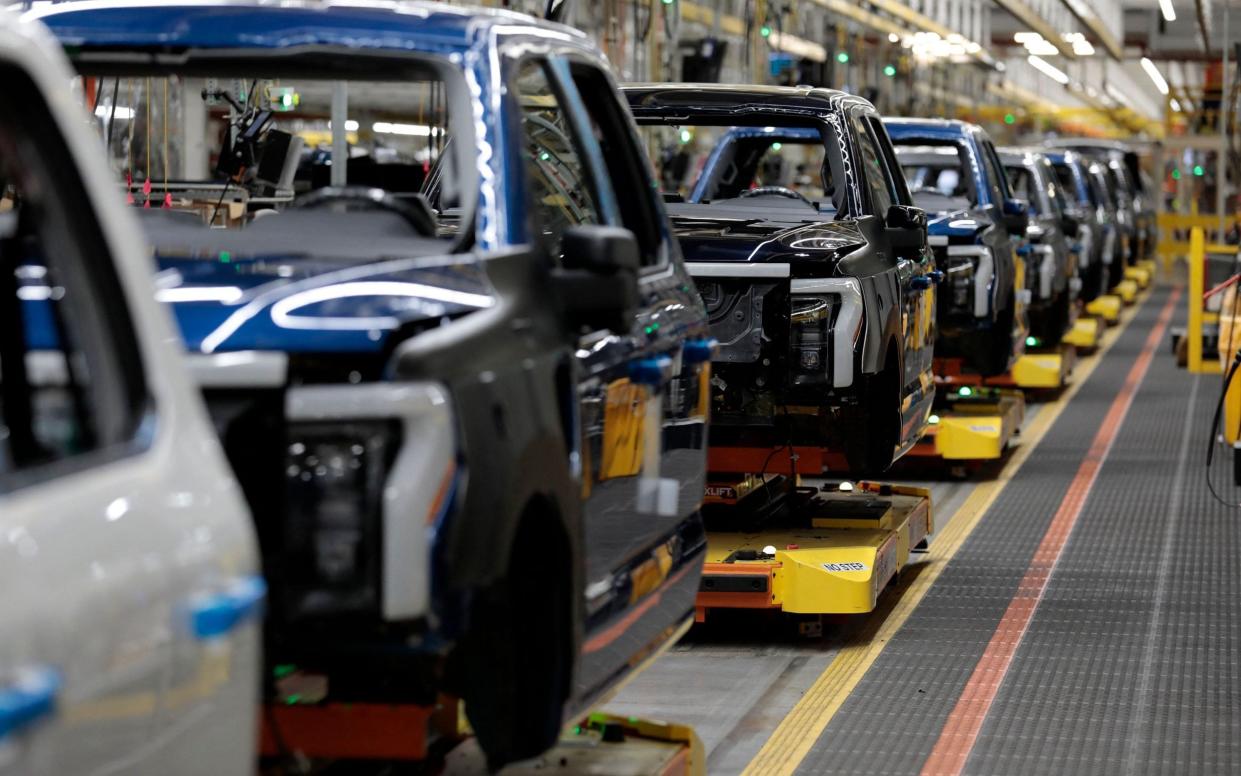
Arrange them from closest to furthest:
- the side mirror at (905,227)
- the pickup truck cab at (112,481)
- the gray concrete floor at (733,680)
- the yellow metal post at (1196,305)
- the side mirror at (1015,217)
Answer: the pickup truck cab at (112,481) < the gray concrete floor at (733,680) < the side mirror at (905,227) < the side mirror at (1015,217) < the yellow metal post at (1196,305)

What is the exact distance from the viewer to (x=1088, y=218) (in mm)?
21797

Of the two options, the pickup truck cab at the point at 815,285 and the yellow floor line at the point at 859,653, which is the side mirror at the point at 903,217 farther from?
the yellow floor line at the point at 859,653

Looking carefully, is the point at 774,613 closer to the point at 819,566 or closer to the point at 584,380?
the point at 819,566

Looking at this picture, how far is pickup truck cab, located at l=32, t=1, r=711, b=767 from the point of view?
10.6 ft

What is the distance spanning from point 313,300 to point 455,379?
0.91 feet

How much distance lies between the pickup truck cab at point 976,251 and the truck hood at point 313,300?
8988 millimetres

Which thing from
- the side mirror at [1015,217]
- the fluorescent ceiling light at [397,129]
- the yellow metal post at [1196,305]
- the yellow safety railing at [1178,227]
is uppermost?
the fluorescent ceiling light at [397,129]

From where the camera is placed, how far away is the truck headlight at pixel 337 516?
321 cm

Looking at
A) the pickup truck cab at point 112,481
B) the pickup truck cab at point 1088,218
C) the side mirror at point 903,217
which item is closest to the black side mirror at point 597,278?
the pickup truck cab at point 112,481

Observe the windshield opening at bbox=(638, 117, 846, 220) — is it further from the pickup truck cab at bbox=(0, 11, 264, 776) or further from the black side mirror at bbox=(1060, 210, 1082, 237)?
the black side mirror at bbox=(1060, 210, 1082, 237)

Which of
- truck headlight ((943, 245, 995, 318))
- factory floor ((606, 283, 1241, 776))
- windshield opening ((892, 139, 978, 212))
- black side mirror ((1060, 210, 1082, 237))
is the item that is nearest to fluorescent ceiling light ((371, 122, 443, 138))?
windshield opening ((892, 139, 978, 212))

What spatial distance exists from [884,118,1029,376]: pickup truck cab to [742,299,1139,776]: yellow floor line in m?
0.85

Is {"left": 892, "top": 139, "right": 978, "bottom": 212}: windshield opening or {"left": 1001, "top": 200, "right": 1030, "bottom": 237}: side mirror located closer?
{"left": 1001, "top": 200, "right": 1030, "bottom": 237}: side mirror

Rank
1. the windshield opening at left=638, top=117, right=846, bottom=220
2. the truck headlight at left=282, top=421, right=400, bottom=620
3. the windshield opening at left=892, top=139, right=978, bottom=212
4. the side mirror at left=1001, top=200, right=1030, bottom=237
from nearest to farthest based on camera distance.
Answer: the truck headlight at left=282, top=421, right=400, bottom=620 < the windshield opening at left=638, top=117, right=846, bottom=220 < the side mirror at left=1001, top=200, right=1030, bottom=237 < the windshield opening at left=892, top=139, right=978, bottom=212
